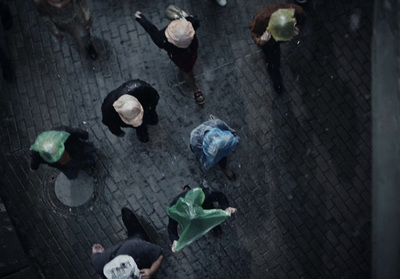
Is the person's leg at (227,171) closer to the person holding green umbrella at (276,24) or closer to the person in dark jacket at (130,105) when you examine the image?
the person in dark jacket at (130,105)

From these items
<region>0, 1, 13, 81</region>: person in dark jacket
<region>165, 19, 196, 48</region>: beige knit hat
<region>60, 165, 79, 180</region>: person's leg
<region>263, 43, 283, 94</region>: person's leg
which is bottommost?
<region>263, 43, 283, 94</region>: person's leg

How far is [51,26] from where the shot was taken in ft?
19.6

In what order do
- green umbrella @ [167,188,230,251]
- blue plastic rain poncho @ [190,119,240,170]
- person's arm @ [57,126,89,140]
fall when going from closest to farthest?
1. green umbrella @ [167,188,230,251]
2. blue plastic rain poncho @ [190,119,240,170]
3. person's arm @ [57,126,89,140]

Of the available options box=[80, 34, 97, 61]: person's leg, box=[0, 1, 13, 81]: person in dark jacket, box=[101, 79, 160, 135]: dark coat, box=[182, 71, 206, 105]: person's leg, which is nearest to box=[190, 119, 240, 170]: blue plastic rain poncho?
box=[101, 79, 160, 135]: dark coat

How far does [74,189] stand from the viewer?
691 cm

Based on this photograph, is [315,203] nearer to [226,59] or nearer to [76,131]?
[226,59]

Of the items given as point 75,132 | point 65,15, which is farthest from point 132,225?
point 65,15

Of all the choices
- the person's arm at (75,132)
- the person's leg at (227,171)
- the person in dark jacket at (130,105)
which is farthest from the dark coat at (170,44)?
the person's leg at (227,171)

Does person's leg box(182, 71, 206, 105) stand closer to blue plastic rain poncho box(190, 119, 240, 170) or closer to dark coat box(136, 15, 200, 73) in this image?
dark coat box(136, 15, 200, 73)

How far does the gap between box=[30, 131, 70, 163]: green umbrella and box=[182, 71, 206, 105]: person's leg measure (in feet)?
7.96

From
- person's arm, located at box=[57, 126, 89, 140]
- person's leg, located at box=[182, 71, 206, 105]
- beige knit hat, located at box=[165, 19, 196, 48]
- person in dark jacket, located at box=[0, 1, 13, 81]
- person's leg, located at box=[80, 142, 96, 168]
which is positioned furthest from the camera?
person's leg, located at box=[182, 71, 206, 105]

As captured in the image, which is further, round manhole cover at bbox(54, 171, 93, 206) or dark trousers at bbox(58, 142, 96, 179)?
round manhole cover at bbox(54, 171, 93, 206)

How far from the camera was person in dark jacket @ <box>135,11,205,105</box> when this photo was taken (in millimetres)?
5586

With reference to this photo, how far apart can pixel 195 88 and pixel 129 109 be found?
1986mm
